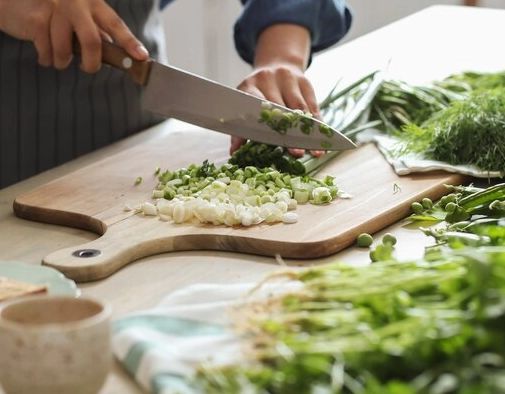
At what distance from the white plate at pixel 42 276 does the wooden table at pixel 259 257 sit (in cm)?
5

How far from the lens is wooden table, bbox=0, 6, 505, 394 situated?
4.30ft

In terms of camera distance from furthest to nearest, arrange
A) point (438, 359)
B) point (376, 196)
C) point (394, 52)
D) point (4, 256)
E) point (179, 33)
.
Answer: point (179, 33), point (394, 52), point (376, 196), point (4, 256), point (438, 359)

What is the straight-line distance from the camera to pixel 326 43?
229 cm

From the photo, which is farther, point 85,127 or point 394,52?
point 394,52

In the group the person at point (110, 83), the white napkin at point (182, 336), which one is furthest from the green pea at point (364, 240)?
the person at point (110, 83)

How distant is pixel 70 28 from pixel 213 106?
284mm

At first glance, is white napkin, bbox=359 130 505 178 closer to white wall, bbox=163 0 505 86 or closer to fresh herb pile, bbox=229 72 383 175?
fresh herb pile, bbox=229 72 383 175

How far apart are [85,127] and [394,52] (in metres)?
0.88

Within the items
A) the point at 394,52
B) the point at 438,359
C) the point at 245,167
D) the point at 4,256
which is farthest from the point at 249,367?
the point at 394,52

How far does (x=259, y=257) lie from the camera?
1.42 meters

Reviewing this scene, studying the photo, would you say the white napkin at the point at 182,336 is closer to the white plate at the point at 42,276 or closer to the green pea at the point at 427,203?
the white plate at the point at 42,276

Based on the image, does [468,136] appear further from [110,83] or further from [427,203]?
[110,83]

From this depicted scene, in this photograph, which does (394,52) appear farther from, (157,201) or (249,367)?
(249,367)

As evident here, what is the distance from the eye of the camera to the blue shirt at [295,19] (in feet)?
7.04
